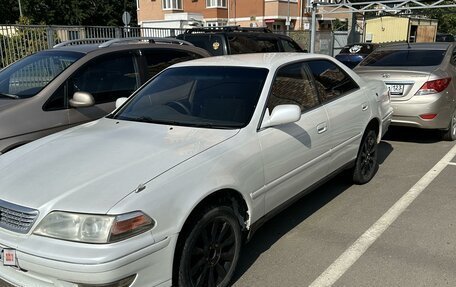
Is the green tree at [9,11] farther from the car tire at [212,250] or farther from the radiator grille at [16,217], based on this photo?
the car tire at [212,250]

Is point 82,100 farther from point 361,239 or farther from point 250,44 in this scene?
point 250,44

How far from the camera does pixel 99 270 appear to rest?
232cm

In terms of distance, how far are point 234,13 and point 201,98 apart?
43512mm

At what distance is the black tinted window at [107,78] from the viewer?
4898 millimetres

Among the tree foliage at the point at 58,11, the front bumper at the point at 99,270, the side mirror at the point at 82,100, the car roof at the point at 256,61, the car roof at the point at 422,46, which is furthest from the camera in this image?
the tree foliage at the point at 58,11

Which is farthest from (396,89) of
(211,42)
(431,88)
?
(211,42)

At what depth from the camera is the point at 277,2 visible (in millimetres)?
41281

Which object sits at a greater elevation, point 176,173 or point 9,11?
point 9,11

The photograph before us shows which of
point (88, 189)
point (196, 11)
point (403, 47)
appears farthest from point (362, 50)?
point (196, 11)

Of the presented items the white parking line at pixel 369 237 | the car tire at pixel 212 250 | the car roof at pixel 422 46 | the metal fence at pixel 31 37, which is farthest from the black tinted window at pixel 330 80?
the metal fence at pixel 31 37

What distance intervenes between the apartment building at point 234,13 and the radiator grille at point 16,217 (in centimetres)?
3760

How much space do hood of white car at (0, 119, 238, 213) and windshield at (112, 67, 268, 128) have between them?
175 millimetres

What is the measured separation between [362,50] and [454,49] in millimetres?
9893

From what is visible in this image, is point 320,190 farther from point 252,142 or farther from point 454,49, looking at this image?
point 454,49
